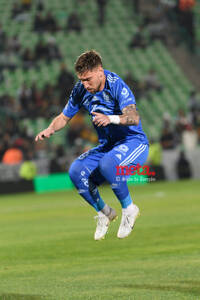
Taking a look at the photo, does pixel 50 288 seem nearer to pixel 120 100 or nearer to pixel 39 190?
pixel 120 100

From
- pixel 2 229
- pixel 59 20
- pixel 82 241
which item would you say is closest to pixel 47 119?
pixel 59 20

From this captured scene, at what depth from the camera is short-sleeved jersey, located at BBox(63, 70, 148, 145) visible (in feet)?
25.8

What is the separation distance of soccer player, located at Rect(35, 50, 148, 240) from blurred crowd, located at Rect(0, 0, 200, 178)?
14.4 metres

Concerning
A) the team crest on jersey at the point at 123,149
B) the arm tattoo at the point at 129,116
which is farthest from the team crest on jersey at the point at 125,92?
the team crest on jersey at the point at 123,149

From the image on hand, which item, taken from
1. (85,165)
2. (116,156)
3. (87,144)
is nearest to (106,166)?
(116,156)

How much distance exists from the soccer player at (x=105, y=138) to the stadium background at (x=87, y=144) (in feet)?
3.34

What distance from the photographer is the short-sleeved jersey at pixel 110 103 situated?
7.85 metres

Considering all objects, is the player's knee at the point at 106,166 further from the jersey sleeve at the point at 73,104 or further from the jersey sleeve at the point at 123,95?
the jersey sleeve at the point at 73,104

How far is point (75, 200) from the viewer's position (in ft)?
68.0

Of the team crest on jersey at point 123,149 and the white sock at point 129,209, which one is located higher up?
the team crest on jersey at point 123,149

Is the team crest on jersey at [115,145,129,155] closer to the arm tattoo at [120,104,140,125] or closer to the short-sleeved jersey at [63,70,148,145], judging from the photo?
the short-sleeved jersey at [63,70,148,145]

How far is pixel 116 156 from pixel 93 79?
0.87 meters

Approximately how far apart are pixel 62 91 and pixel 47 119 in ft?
4.77

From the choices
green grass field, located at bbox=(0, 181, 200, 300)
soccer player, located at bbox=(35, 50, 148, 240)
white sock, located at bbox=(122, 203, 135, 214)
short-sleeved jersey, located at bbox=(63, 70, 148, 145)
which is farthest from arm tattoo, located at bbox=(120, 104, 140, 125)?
green grass field, located at bbox=(0, 181, 200, 300)
